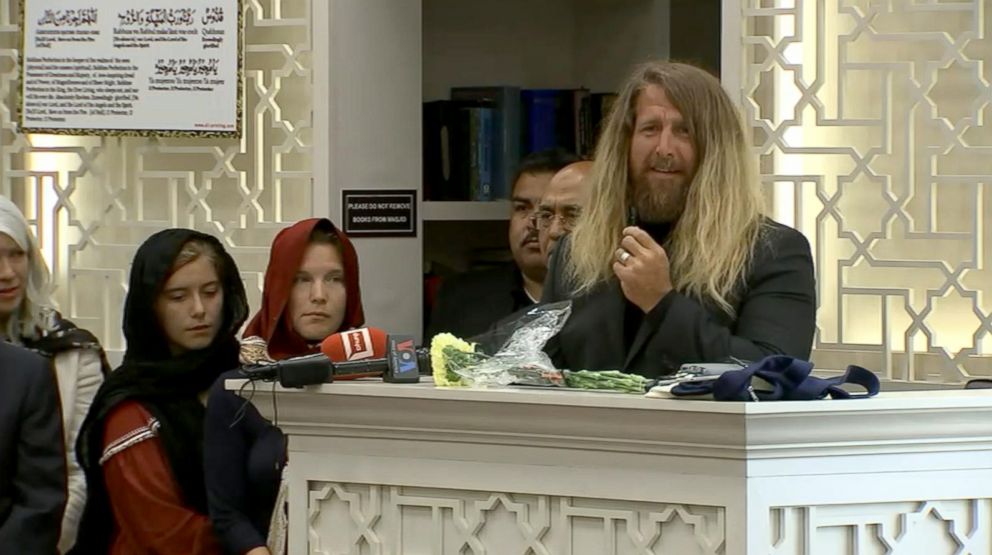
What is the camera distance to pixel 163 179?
4555 mm

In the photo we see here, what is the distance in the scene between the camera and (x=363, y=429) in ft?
7.60

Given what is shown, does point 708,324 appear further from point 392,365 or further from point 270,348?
point 270,348

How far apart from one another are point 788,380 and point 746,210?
29.4 inches

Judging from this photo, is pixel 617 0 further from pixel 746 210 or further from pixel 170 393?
pixel 746 210

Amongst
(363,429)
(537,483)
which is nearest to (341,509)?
(363,429)

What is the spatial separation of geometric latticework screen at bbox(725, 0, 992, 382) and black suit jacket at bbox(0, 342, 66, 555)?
1.66 m

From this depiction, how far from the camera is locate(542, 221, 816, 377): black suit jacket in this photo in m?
2.54

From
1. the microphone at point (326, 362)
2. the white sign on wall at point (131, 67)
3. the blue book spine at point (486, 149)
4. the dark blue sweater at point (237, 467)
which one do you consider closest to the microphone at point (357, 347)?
the microphone at point (326, 362)

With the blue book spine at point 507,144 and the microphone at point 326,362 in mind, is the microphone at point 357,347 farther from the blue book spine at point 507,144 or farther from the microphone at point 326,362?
the blue book spine at point 507,144

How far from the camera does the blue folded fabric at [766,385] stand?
2004 millimetres

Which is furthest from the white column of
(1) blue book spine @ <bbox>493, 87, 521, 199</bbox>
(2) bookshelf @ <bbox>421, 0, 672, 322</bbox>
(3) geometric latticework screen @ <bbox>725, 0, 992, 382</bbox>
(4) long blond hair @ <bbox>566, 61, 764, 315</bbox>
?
(4) long blond hair @ <bbox>566, 61, 764, 315</bbox>

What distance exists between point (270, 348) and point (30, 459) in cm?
52

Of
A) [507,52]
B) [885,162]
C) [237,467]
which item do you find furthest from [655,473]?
[507,52]

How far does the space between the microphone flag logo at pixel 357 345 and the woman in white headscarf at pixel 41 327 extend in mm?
1615
